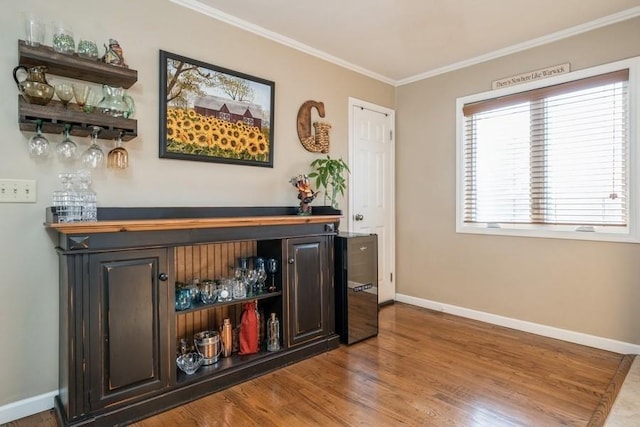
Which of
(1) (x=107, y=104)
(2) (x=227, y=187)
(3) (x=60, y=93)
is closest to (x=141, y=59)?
(1) (x=107, y=104)

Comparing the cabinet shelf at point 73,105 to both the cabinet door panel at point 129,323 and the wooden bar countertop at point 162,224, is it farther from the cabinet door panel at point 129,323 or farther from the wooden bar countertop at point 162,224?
the cabinet door panel at point 129,323

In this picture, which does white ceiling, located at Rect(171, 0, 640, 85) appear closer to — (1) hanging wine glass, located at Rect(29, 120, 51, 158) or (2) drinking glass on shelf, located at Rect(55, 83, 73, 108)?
(2) drinking glass on shelf, located at Rect(55, 83, 73, 108)

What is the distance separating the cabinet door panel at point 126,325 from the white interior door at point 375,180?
2123 millimetres

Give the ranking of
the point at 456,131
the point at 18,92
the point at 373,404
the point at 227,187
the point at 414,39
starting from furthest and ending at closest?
the point at 456,131 < the point at 414,39 < the point at 227,187 < the point at 373,404 < the point at 18,92

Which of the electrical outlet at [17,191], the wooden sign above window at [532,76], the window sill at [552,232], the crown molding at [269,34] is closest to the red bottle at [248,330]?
the electrical outlet at [17,191]

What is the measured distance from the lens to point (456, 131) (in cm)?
367

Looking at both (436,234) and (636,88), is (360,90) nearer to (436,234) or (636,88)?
(436,234)

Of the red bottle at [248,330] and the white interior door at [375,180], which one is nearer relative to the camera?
the red bottle at [248,330]

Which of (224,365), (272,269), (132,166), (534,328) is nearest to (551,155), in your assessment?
(534,328)

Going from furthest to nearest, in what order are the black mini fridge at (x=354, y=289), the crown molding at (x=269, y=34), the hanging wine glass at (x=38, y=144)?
the black mini fridge at (x=354, y=289)
the crown molding at (x=269, y=34)
the hanging wine glass at (x=38, y=144)

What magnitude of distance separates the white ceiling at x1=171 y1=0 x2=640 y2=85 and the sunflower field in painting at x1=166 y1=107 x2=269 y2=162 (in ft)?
2.50

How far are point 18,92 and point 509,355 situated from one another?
11.7 ft

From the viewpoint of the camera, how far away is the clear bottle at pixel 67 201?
1.84 meters

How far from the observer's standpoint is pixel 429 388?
87.9 inches
